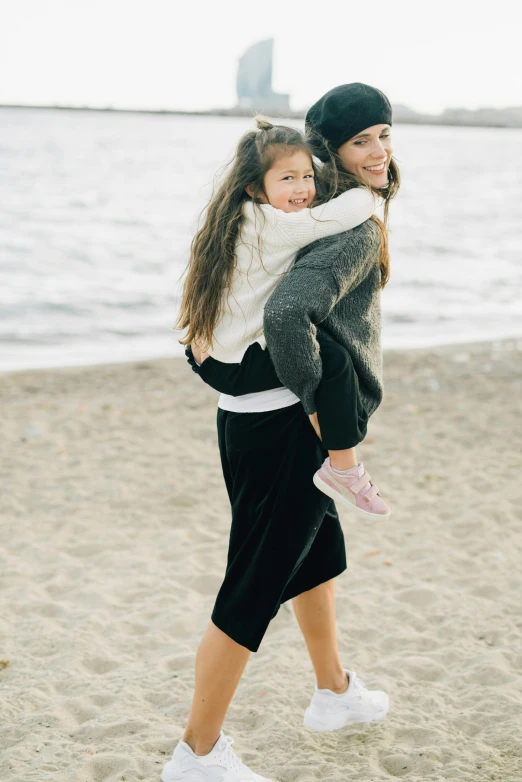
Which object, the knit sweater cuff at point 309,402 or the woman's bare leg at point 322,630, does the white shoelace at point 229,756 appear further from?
the knit sweater cuff at point 309,402

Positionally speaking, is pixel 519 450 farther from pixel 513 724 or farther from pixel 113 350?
pixel 113 350

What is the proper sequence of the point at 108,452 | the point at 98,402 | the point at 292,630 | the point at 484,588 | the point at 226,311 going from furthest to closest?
the point at 98,402
the point at 108,452
the point at 484,588
the point at 292,630
the point at 226,311

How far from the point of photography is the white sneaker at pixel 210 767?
2.29 metres

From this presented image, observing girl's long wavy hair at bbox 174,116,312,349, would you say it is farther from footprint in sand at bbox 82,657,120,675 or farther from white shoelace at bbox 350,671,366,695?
footprint in sand at bbox 82,657,120,675

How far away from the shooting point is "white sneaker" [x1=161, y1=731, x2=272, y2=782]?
7.51 ft

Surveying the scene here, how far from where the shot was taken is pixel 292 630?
11.2 ft

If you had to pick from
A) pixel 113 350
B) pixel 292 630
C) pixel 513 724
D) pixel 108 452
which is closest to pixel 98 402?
pixel 108 452

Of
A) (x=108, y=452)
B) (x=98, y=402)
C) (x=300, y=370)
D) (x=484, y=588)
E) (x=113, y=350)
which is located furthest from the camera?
(x=113, y=350)

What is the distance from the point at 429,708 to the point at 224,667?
0.94 metres

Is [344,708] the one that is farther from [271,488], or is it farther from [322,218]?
[322,218]

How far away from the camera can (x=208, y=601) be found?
367cm

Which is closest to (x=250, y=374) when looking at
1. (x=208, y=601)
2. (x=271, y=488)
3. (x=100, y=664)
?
(x=271, y=488)

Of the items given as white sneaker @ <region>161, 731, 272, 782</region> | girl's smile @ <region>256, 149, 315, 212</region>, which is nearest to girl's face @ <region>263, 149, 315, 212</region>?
girl's smile @ <region>256, 149, 315, 212</region>

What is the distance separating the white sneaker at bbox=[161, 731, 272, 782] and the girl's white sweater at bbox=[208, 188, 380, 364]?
108 cm
